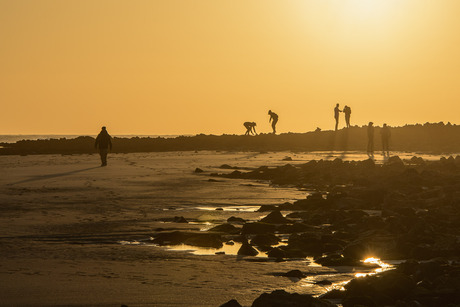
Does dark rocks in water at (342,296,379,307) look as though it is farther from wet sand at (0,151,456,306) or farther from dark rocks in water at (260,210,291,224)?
dark rocks in water at (260,210,291,224)

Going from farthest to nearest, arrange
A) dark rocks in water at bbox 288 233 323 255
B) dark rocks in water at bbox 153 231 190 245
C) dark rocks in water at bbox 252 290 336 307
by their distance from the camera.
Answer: dark rocks in water at bbox 153 231 190 245, dark rocks in water at bbox 288 233 323 255, dark rocks in water at bbox 252 290 336 307

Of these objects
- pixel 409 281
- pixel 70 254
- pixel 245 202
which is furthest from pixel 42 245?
pixel 245 202

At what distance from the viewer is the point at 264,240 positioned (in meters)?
15.6

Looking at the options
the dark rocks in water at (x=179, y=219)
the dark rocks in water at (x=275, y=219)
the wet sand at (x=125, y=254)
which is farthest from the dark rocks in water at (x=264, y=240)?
the dark rocks in water at (x=179, y=219)

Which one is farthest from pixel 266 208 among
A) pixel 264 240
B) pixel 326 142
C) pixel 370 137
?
pixel 326 142

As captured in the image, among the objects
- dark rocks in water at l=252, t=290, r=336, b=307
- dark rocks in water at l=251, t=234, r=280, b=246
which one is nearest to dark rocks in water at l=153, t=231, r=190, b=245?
dark rocks in water at l=251, t=234, r=280, b=246

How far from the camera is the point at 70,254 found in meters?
13.7

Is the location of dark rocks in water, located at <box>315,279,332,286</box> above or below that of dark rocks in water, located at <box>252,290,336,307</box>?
below

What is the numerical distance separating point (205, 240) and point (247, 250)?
147 cm

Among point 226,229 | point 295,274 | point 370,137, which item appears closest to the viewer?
point 295,274

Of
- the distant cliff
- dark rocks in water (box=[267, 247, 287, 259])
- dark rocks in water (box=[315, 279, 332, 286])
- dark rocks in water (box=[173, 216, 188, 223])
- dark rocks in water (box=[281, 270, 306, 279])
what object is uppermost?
the distant cliff

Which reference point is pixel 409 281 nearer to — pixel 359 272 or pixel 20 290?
pixel 359 272

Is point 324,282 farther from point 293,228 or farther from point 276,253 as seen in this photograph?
point 293,228

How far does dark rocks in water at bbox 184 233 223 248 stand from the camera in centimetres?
1530
